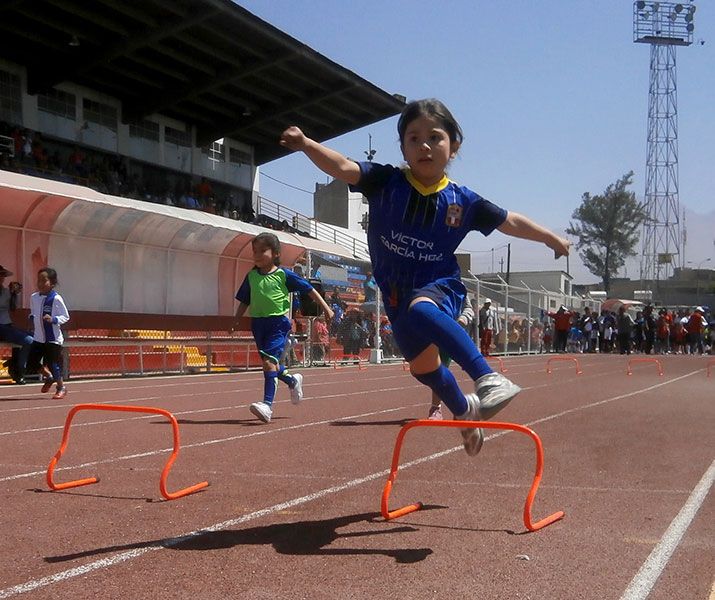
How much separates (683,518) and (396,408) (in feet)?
22.4

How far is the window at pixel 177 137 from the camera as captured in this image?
38.3 meters

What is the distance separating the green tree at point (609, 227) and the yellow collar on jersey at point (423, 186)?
8263 centimetres

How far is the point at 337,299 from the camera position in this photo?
24031 millimetres

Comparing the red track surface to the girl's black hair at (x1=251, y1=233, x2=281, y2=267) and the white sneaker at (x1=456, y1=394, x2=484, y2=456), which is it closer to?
the white sneaker at (x1=456, y1=394, x2=484, y2=456)

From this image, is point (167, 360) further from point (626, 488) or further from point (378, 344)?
point (626, 488)

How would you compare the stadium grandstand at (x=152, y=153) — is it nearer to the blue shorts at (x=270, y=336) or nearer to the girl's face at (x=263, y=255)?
the blue shorts at (x=270, y=336)

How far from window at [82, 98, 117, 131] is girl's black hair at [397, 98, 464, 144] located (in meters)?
31.1

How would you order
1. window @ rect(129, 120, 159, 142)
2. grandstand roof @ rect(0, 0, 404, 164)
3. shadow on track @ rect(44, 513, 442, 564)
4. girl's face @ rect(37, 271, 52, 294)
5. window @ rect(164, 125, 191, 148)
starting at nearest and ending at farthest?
shadow on track @ rect(44, 513, 442, 564) → girl's face @ rect(37, 271, 52, 294) → grandstand roof @ rect(0, 0, 404, 164) → window @ rect(129, 120, 159, 142) → window @ rect(164, 125, 191, 148)

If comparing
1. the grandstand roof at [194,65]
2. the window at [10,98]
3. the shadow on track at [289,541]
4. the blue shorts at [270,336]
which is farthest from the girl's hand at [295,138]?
the window at [10,98]

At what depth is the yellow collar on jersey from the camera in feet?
15.9

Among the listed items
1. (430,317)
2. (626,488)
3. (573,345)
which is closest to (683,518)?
(626,488)

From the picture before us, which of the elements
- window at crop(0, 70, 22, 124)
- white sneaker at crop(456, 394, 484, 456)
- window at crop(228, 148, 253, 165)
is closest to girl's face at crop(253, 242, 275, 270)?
white sneaker at crop(456, 394, 484, 456)

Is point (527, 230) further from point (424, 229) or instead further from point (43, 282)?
point (43, 282)

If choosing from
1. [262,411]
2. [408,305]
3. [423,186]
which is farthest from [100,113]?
[408,305]
